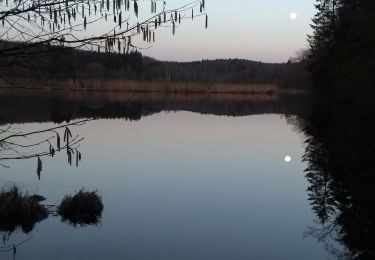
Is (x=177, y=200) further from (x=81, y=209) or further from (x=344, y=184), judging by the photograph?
(x=344, y=184)

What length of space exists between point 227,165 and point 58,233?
924 centimetres

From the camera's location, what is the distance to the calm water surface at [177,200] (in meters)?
8.81

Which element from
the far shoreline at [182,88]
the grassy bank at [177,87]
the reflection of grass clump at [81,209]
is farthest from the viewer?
the far shoreline at [182,88]

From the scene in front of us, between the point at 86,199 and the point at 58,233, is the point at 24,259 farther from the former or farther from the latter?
the point at 86,199

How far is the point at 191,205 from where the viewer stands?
11922 millimetres

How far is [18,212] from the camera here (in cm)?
992

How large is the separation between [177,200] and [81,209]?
8.43 ft

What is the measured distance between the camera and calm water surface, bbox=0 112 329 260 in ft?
28.9

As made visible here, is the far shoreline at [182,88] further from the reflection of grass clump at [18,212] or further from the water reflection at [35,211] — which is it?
the reflection of grass clump at [18,212]

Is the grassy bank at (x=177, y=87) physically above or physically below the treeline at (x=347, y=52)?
below

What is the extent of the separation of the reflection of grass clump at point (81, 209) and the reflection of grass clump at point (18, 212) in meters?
0.42

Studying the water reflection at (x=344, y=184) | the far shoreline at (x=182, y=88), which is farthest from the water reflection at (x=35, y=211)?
the far shoreline at (x=182, y=88)

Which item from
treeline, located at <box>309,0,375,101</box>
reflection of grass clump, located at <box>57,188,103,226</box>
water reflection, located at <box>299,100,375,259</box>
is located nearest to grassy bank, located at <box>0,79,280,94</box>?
treeline, located at <box>309,0,375,101</box>

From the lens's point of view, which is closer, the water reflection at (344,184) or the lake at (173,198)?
the lake at (173,198)
